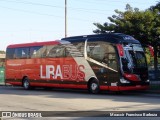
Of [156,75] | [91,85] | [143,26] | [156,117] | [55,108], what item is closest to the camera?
[156,117]

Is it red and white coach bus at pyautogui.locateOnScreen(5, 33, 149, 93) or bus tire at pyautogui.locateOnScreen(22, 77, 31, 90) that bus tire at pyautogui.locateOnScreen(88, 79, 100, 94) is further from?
bus tire at pyautogui.locateOnScreen(22, 77, 31, 90)

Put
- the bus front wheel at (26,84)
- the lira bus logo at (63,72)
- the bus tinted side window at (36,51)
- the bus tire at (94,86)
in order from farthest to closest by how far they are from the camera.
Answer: the bus front wheel at (26,84) → the bus tinted side window at (36,51) → the lira bus logo at (63,72) → the bus tire at (94,86)

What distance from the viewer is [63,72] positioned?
2536 cm

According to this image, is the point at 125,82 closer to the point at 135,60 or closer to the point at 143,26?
the point at 135,60

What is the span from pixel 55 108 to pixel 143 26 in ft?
61.3

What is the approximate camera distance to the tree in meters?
32.7

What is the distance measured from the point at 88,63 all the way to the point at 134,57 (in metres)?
2.71

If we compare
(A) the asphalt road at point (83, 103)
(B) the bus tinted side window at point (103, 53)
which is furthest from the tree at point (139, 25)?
(A) the asphalt road at point (83, 103)

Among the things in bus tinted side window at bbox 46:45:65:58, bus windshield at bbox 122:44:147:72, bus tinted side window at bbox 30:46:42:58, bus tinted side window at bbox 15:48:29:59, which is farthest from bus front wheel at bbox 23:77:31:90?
bus windshield at bbox 122:44:147:72

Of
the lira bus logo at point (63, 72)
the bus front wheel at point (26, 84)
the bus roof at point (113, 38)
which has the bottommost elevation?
the bus front wheel at point (26, 84)

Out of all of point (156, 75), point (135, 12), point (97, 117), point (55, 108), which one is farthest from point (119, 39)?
point (135, 12)

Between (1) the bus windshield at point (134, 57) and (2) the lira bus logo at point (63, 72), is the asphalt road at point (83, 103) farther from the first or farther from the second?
(2) the lira bus logo at point (63, 72)

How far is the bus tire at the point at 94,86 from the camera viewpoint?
22.9 metres

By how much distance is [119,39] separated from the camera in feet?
72.4
